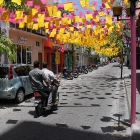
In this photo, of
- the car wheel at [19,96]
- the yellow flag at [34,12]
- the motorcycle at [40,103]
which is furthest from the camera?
the car wheel at [19,96]

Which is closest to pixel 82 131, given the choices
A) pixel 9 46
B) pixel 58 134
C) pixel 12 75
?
pixel 58 134

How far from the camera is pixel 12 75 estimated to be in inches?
373

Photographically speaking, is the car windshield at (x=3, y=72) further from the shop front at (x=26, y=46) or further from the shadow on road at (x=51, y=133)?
the shop front at (x=26, y=46)

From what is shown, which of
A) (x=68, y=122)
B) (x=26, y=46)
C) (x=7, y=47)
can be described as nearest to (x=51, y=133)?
(x=68, y=122)

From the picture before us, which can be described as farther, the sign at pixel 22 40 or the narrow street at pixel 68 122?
the sign at pixel 22 40

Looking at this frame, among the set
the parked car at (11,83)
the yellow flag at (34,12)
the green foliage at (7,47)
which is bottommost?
the parked car at (11,83)

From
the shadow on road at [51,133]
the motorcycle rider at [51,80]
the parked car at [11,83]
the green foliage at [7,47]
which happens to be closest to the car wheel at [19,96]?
the parked car at [11,83]

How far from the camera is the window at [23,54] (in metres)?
20.2

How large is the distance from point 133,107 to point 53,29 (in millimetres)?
4488

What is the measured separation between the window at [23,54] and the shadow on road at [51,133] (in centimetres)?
1389

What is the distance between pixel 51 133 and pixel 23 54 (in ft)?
51.7

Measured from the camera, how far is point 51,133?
6.04 metres

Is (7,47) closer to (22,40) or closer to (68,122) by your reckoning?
(68,122)

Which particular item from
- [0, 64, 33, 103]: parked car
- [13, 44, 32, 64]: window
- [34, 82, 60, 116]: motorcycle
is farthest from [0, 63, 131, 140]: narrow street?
[13, 44, 32, 64]: window
